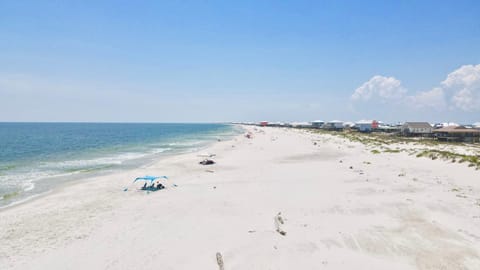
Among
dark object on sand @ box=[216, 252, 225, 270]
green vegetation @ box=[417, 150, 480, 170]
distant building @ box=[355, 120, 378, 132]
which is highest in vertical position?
distant building @ box=[355, 120, 378, 132]

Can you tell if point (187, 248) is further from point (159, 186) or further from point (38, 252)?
point (159, 186)

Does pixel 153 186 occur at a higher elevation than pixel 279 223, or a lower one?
lower

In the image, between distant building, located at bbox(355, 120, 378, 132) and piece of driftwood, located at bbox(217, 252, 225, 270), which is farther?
distant building, located at bbox(355, 120, 378, 132)

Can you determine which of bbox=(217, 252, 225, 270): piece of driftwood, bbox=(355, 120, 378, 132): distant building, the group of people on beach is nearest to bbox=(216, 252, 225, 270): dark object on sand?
bbox=(217, 252, 225, 270): piece of driftwood

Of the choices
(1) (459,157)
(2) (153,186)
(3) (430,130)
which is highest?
(3) (430,130)

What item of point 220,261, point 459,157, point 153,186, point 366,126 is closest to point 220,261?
point 220,261

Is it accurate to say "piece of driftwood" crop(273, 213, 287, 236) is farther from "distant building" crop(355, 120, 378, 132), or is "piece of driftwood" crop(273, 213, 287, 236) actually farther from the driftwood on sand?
"distant building" crop(355, 120, 378, 132)

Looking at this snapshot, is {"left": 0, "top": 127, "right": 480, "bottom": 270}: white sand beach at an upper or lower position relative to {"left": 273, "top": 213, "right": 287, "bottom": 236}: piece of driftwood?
lower

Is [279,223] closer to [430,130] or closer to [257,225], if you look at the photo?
[257,225]

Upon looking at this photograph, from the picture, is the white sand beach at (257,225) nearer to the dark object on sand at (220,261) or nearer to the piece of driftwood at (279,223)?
the piece of driftwood at (279,223)

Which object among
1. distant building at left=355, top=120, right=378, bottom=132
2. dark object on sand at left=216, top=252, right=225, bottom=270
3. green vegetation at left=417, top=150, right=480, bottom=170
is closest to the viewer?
dark object on sand at left=216, top=252, right=225, bottom=270

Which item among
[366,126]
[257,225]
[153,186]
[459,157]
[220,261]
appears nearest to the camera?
[220,261]
